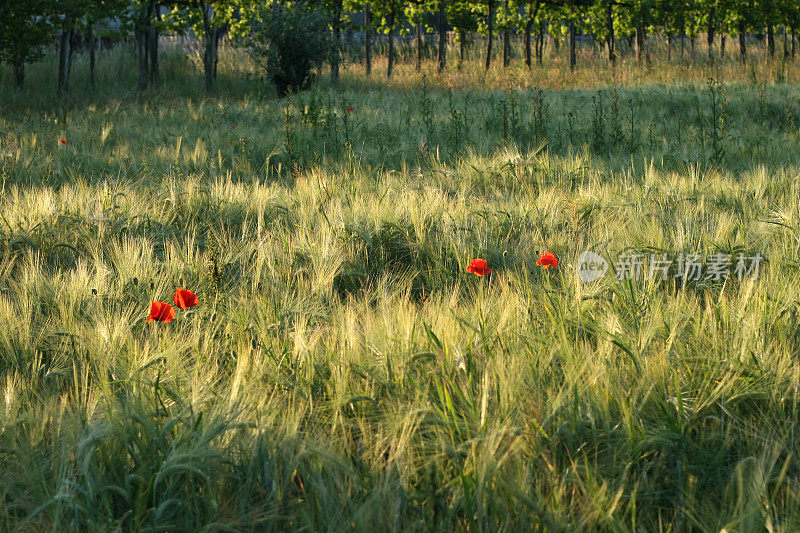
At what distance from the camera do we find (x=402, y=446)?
4.70 ft

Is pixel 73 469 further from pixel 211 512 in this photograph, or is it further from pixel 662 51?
pixel 662 51

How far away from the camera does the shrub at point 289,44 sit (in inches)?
543

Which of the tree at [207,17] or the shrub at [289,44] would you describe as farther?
the tree at [207,17]

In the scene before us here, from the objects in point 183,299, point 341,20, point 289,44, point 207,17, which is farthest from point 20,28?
point 183,299

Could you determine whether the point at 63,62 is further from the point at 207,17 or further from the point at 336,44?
the point at 336,44

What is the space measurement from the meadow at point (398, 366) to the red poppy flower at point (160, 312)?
0.09 m

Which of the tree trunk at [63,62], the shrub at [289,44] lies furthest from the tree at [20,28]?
the shrub at [289,44]

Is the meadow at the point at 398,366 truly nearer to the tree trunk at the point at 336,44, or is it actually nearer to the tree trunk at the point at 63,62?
the tree trunk at the point at 63,62

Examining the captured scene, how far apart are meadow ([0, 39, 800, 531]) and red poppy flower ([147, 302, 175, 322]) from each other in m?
0.09

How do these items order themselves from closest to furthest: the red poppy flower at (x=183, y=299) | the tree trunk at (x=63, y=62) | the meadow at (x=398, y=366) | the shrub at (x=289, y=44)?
the meadow at (x=398, y=366)
the red poppy flower at (x=183, y=299)
the tree trunk at (x=63, y=62)
the shrub at (x=289, y=44)

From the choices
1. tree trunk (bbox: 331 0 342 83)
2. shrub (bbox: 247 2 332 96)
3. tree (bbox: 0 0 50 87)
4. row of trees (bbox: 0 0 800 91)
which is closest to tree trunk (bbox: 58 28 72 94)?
row of trees (bbox: 0 0 800 91)

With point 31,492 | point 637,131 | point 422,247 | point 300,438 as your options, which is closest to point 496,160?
point 422,247

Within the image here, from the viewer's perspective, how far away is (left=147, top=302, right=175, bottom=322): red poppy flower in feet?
6.38

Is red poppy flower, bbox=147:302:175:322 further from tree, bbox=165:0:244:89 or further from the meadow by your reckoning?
tree, bbox=165:0:244:89
